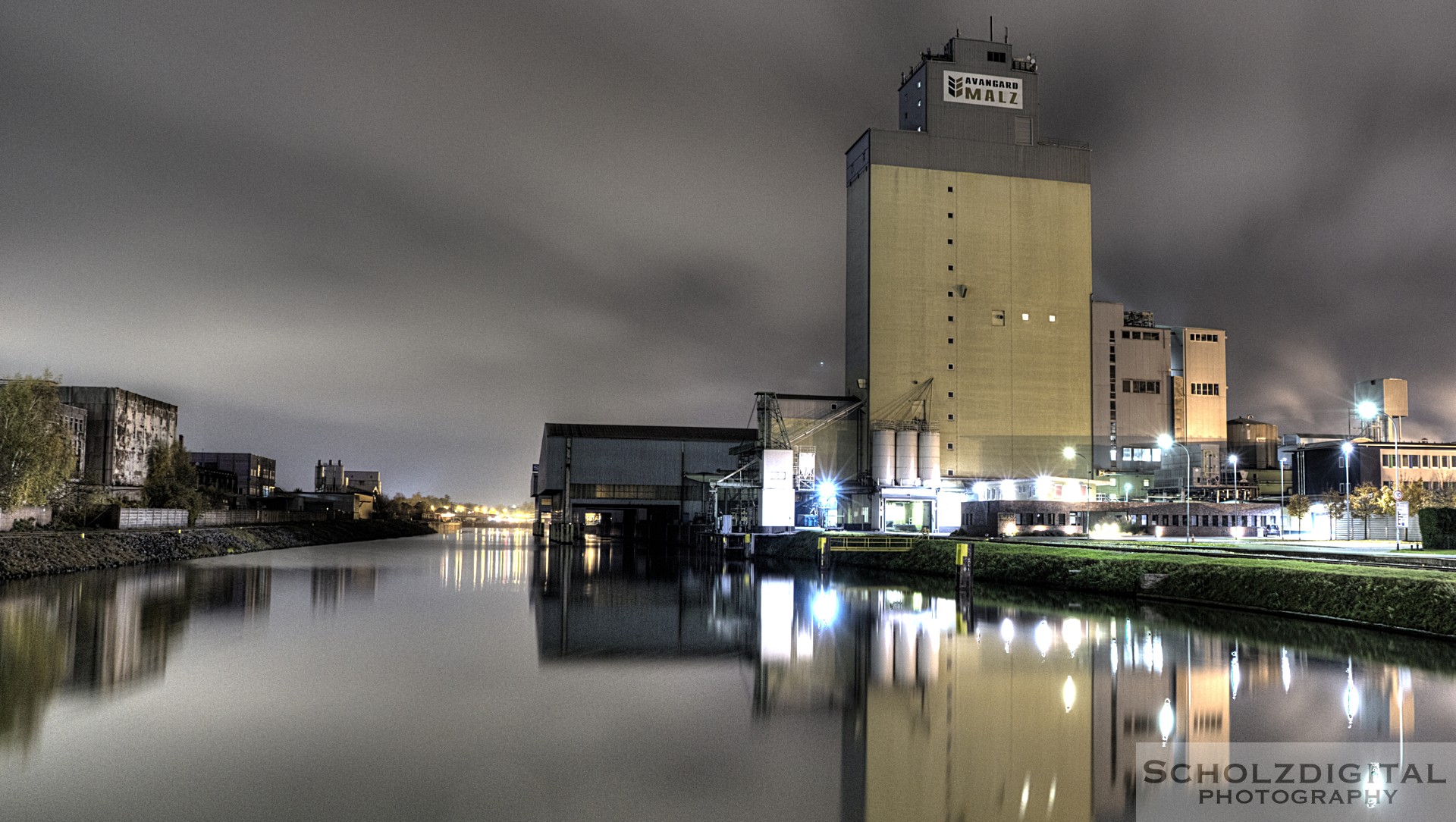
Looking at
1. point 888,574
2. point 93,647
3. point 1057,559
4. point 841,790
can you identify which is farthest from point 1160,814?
point 888,574

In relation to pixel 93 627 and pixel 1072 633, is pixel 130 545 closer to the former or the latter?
pixel 93 627

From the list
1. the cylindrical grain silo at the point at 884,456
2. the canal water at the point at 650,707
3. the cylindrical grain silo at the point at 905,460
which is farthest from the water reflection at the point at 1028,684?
the cylindrical grain silo at the point at 905,460

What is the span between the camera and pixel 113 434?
216 feet

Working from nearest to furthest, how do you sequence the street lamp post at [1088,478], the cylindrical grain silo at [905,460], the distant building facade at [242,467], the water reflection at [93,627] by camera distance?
the water reflection at [93,627]
the street lamp post at [1088,478]
the cylindrical grain silo at [905,460]
the distant building facade at [242,467]

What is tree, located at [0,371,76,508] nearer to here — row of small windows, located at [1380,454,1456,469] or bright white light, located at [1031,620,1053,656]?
bright white light, located at [1031,620,1053,656]

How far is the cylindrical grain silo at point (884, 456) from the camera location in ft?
220

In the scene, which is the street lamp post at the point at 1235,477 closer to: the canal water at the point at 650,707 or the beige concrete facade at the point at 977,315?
the beige concrete facade at the point at 977,315

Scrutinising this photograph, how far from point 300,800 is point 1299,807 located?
9990 mm

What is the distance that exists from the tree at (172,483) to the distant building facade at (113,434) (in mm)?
1215

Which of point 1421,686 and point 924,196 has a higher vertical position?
point 924,196

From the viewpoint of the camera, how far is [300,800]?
29.9ft

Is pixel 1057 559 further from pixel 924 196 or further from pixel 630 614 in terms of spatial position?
pixel 924 196

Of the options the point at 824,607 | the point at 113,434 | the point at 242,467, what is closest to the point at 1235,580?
the point at 824,607

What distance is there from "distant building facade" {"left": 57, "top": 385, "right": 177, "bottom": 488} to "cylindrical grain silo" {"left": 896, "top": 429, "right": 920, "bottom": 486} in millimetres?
55559
